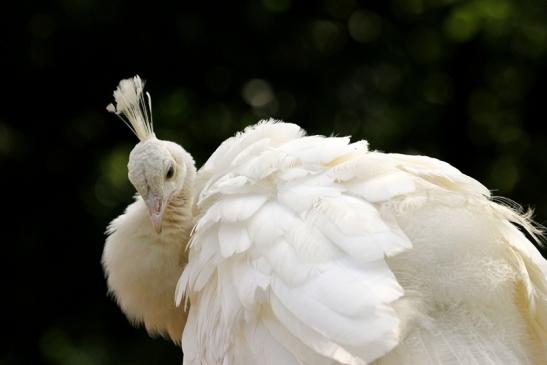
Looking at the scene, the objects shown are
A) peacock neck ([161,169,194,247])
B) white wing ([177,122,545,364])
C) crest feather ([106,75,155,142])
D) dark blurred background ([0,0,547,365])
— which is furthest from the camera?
dark blurred background ([0,0,547,365])

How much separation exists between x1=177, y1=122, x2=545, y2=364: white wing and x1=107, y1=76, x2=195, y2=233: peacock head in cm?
18

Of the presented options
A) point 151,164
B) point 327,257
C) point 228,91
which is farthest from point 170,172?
point 228,91

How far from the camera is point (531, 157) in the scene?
676 cm

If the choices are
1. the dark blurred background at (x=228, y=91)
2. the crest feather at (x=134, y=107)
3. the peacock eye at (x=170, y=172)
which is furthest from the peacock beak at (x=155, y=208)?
the dark blurred background at (x=228, y=91)

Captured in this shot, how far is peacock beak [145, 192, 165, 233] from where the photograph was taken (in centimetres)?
347

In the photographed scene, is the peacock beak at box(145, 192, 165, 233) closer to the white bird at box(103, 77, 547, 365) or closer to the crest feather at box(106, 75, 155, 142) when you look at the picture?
the white bird at box(103, 77, 547, 365)

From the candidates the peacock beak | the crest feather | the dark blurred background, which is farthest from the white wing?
the dark blurred background

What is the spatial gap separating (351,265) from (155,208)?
94cm

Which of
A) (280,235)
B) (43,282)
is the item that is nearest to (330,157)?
(280,235)

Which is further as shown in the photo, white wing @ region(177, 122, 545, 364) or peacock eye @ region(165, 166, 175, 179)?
peacock eye @ region(165, 166, 175, 179)

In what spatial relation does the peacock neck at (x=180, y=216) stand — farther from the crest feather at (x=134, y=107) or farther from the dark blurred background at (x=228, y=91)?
the dark blurred background at (x=228, y=91)

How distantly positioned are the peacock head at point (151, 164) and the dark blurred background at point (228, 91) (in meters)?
2.48

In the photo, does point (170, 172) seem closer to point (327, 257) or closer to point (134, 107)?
point (134, 107)

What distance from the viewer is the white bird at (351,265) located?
2.73 meters
